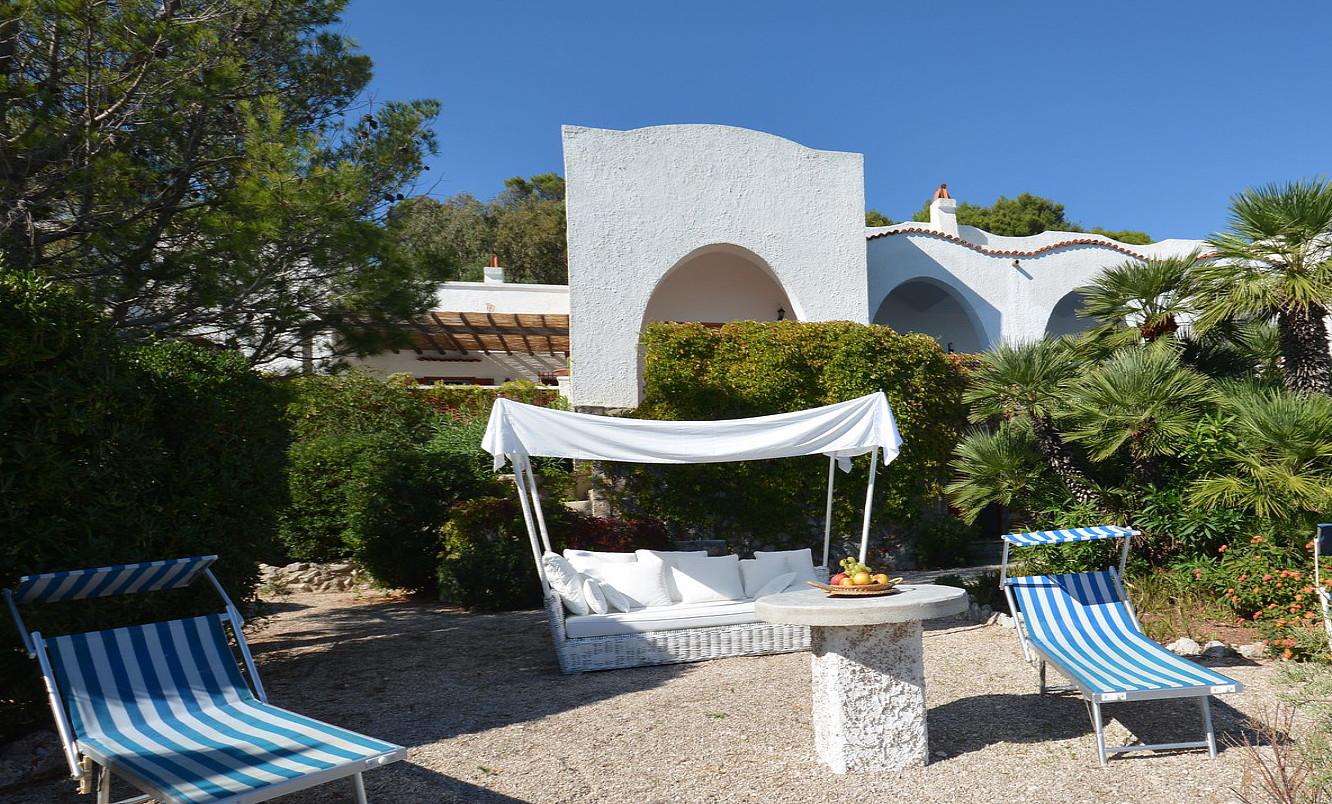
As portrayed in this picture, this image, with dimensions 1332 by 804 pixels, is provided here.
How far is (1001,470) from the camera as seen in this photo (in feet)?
28.5

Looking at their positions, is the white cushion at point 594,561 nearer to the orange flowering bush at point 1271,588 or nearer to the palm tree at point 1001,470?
the palm tree at point 1001,470

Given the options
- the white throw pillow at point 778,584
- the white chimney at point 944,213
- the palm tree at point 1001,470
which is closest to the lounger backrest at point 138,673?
the white throw pillow at point 778,584

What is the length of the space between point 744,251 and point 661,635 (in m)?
9.06

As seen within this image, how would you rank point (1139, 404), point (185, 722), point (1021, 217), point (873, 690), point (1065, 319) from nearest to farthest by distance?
1. point (185, 722)
2. point (873, 690)
3. point (1139, 404)
4. point (1065, 319)
5. point (1021, 217)

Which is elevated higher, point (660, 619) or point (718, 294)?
point (718, 294)

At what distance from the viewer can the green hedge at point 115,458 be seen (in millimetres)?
4820

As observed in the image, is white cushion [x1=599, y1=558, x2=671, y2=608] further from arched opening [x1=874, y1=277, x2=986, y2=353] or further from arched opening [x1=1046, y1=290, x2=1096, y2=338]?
arched opening [x1=1046, y1=290, x2=1096, y2=338]

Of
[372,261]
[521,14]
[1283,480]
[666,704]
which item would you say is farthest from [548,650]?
[521,14]

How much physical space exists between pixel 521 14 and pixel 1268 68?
10511mm

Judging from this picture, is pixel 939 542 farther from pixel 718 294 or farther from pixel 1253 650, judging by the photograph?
pixel 718 294

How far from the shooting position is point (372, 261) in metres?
7.56

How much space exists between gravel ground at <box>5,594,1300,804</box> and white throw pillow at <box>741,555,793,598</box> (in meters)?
1.02

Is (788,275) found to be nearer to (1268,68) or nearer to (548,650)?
(1268,68)

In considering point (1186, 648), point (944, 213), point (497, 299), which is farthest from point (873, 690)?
point (497, 299)
